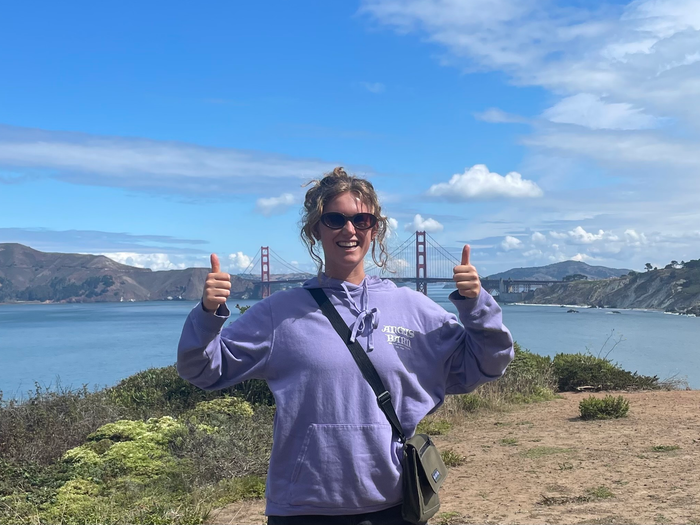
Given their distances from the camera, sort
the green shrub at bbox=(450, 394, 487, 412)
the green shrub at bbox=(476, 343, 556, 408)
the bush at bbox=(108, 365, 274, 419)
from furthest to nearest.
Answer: the green shrub at bbox=(476, 343, 556, 408) < the green shrub at bbox=(450, 394, 487, 412) < the bush at bbox=(108, 365, 274, 419)

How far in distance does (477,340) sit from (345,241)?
1.61ft

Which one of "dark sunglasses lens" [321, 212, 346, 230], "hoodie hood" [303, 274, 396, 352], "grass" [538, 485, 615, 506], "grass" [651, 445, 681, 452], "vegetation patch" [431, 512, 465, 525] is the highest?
"dark sunglasses lens" [321, 212, 346, 230]

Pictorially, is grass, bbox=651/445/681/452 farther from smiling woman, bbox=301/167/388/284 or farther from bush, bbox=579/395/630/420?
smiling woman, bbox=301/167/388/284

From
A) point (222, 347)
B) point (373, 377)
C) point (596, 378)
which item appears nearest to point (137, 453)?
point (222, 347)

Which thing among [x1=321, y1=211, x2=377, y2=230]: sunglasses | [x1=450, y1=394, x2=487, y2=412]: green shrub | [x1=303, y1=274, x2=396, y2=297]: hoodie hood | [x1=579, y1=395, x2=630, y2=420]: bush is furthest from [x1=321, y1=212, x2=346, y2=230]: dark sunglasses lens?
[x1=450, y1=394, x2=487, y2=412]: green shrub

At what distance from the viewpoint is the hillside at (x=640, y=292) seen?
8481 centimetres

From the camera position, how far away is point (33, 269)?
14212 cm

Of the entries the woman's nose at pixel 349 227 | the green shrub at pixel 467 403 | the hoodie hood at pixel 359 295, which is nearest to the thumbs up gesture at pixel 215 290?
the hoodie hood at pixel 359 295

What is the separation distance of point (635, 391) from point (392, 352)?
10518mm

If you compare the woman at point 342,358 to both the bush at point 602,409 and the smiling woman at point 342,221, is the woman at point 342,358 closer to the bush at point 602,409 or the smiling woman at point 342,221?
the smiling woman at point 342,221

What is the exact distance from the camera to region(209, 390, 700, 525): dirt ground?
4641 mm

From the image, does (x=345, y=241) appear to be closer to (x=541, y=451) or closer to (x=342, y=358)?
(x=342, y=358)

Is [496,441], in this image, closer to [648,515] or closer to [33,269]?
[648,515]

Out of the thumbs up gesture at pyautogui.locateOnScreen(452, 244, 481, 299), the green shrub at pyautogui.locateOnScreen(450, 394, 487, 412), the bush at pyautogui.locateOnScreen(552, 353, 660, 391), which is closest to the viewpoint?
the thumbs up gesture at pyautogui.locateOnScreen(452, 244, 481, 299)
